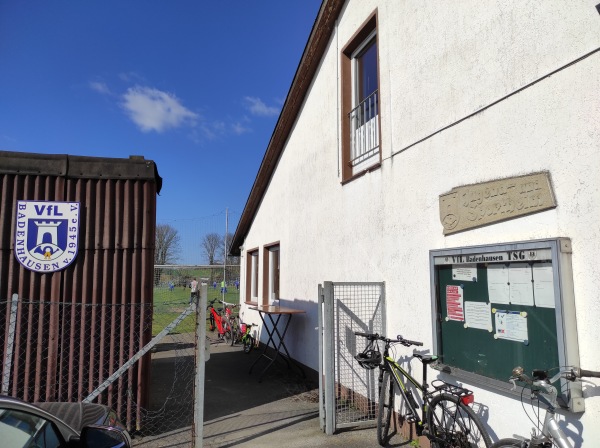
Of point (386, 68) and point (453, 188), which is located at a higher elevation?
point (386, 68)

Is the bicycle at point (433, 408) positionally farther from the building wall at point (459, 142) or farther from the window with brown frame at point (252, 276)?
the window with brown frame at point (252, 276)

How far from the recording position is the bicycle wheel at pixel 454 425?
12.5 feet

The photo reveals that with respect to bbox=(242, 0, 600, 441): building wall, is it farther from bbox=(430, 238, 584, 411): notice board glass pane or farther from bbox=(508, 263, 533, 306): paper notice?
bbox=(508, 263, 533, 306): paper notice

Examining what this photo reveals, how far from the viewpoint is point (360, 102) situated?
7.02 m

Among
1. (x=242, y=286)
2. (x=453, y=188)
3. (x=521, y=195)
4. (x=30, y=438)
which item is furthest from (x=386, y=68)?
(x=242, y=286)

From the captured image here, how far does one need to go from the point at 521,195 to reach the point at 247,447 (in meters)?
3.86

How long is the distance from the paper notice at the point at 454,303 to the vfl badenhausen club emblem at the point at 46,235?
4.20 metres

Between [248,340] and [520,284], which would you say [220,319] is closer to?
[248,340]

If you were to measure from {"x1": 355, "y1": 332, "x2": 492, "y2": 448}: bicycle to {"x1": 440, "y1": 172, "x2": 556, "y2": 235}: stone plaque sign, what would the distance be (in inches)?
54.8

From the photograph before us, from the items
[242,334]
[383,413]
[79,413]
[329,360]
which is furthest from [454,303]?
[242,334]

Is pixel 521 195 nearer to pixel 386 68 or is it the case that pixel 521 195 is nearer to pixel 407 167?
pixel 407 167

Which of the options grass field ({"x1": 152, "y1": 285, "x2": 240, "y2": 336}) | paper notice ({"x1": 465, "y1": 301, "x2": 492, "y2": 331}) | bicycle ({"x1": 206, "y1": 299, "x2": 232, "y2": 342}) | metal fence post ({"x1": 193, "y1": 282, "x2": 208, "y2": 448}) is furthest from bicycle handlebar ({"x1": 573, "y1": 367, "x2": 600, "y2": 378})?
grass field ({"x1": 152, "y1": 285, "x2": 240, "y2": 336})

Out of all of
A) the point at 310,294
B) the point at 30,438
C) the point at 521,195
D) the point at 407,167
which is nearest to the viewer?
the point at 30,438

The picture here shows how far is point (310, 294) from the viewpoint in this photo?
822 cm
